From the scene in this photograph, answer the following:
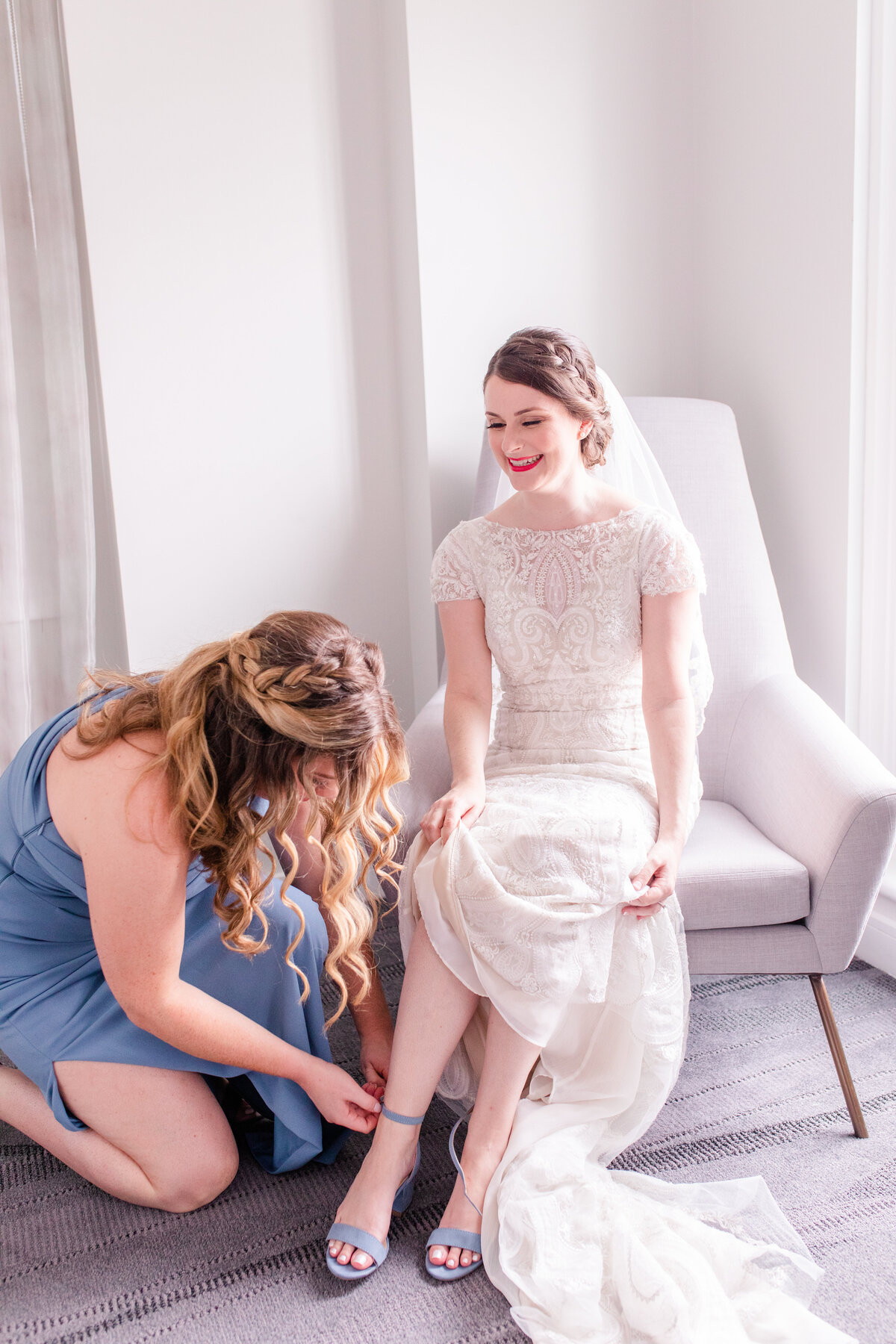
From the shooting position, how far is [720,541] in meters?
2.05

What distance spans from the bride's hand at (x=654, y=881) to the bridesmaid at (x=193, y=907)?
35 cm

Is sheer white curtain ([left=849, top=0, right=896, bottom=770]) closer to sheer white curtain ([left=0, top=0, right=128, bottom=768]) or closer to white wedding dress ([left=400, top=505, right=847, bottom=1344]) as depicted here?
white wedding dress ([left=400, top=505, right=847, bottom=1344])

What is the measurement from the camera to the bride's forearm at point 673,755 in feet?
5.06

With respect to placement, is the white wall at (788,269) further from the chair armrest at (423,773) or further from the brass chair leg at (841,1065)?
the chair armrest at (423,773)

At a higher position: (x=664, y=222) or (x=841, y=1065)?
(x=664, y=222)

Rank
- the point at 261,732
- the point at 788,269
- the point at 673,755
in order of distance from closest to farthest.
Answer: the point at 261,732 < the point at 673,755 < the point at 788,269

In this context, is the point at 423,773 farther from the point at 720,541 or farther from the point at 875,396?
the point at 875,396

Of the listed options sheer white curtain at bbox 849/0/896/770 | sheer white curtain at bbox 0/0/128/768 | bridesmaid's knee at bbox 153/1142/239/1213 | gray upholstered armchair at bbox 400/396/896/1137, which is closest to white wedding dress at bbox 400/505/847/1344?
gray upholstered armchair at bbox 400/396/896/1137

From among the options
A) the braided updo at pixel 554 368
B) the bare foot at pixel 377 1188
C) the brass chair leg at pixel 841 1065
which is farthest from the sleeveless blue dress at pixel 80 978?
the braided updo at pixel 554 368

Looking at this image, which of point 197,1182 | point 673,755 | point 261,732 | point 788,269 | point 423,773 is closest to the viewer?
point 261,732

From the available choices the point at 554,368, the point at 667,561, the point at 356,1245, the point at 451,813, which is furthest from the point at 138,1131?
the point at 554,368

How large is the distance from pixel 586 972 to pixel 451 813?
0.98 feet

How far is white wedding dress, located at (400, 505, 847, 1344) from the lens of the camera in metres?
1.15

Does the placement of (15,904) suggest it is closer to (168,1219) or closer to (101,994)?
(101,994)
